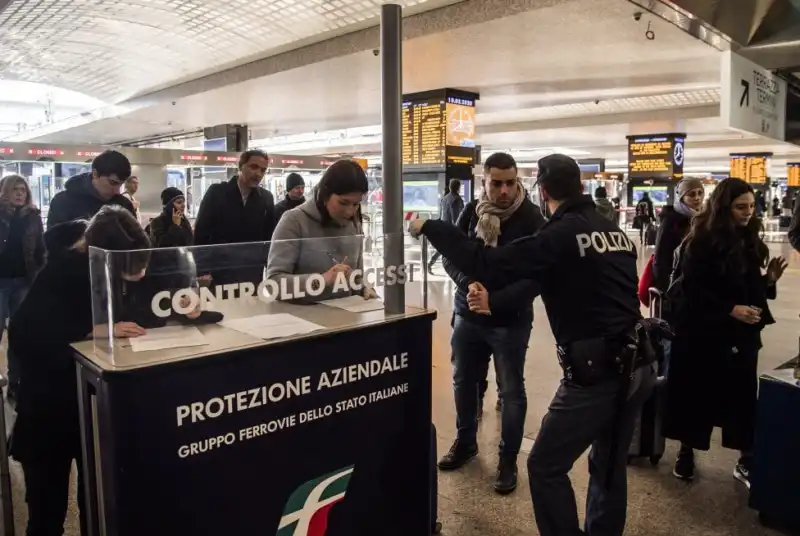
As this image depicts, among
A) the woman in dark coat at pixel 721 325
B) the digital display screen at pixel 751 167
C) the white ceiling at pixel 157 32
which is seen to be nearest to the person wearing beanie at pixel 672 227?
the woman in dark coat at pixel 721 325

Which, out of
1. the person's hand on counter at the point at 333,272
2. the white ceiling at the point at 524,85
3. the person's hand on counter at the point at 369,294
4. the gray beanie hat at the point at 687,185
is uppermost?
the white ceiling at the point at 524,85

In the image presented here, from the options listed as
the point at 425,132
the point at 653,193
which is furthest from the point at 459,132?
the point at 653,193

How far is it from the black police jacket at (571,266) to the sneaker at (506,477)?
1.06m

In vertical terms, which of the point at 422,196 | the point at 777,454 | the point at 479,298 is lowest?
the point at 777,454

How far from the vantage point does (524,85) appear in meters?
8.56

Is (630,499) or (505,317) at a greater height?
(505,317)

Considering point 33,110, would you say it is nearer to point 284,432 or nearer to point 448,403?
point 448,403

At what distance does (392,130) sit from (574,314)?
0.88 meters

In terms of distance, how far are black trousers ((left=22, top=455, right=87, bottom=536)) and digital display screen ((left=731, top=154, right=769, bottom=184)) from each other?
77.3 feet

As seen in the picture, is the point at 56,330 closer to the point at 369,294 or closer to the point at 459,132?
the point at 369,294

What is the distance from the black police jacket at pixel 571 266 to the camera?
2.04 meters

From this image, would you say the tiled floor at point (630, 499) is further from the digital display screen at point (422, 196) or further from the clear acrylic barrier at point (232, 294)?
the digital display screen at point (422, 196)

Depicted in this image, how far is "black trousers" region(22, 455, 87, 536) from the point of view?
202 centimetres

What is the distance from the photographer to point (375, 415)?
2.04 meters
